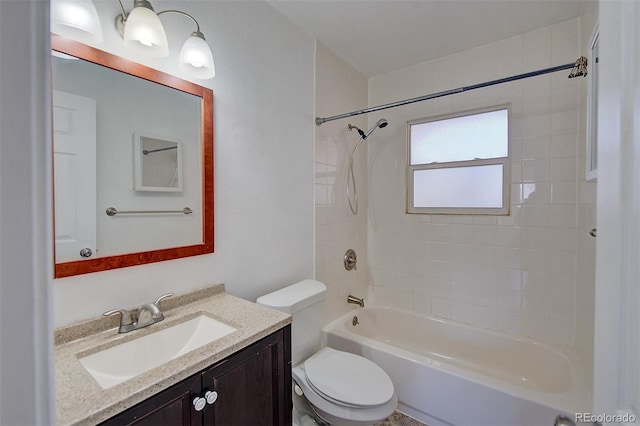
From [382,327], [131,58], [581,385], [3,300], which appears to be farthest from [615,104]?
[382,327]

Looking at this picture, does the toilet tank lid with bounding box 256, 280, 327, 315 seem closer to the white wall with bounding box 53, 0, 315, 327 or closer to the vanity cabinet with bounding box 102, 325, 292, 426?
the white wall with bounding box 53, 0, 315, 327

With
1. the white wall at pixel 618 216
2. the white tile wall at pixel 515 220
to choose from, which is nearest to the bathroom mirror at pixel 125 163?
the white wall at pixel 618 216

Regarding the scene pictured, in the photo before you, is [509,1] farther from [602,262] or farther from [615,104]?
[602,262]

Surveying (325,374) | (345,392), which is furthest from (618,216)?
(325,374)

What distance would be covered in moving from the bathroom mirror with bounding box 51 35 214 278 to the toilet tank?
0.47 meters

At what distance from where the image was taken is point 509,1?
5.42ft

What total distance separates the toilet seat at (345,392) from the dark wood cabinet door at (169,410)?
0.71m

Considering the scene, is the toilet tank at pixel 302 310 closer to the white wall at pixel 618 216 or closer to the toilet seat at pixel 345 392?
the toilet seat at pixel 345 392

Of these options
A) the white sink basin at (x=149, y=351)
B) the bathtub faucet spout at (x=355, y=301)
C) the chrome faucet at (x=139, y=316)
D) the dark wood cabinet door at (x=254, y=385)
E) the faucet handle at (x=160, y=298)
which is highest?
the faucet handle at (x=160, y=298)

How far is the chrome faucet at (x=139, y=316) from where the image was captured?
104 cm

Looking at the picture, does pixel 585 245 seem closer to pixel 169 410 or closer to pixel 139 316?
pixel 169 410

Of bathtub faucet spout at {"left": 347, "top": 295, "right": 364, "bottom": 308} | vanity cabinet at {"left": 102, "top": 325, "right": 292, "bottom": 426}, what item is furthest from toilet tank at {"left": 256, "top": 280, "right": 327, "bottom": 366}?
bathtub faucet spout at {"left": 347, "top": 295, "right": 364, "bottom": 308}

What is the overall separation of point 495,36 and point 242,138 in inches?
77.7

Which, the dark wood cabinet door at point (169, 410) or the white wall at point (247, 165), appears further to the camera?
the white wall at point (247, 165)
